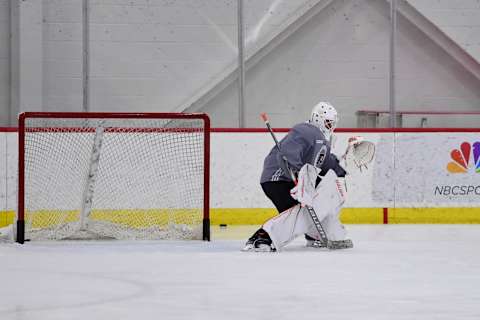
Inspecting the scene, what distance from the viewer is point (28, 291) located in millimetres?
4613

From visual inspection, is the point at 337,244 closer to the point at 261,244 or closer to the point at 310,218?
the point at 310,218

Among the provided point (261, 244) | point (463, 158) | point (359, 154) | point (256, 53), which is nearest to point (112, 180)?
point (261, 244)

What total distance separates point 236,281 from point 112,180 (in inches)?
110

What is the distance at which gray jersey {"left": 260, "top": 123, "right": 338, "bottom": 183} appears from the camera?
22.2ft

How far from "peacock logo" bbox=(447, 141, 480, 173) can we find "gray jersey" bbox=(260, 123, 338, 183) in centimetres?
256

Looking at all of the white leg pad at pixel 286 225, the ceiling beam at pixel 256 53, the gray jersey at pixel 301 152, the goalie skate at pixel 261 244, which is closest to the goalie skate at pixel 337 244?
the white leg pad at pixel 286 225

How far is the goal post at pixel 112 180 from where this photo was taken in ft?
24.0

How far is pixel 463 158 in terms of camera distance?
9320 millimetres

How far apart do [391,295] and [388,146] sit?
4.86 metres

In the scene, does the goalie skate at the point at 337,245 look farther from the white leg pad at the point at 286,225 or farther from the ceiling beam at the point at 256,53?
the ceiling beam at the point at 256,53

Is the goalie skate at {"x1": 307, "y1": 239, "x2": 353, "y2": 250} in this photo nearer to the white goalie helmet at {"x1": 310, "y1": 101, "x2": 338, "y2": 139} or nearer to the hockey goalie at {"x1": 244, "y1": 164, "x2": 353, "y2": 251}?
the hockey goalie at {"x1": 244, "y1": 164, "x2": 353, "y2": 251}

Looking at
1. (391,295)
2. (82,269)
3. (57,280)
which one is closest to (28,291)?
(57,280)

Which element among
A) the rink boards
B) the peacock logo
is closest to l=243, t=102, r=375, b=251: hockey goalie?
the rink boards

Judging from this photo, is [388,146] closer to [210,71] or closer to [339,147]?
[339,147]
